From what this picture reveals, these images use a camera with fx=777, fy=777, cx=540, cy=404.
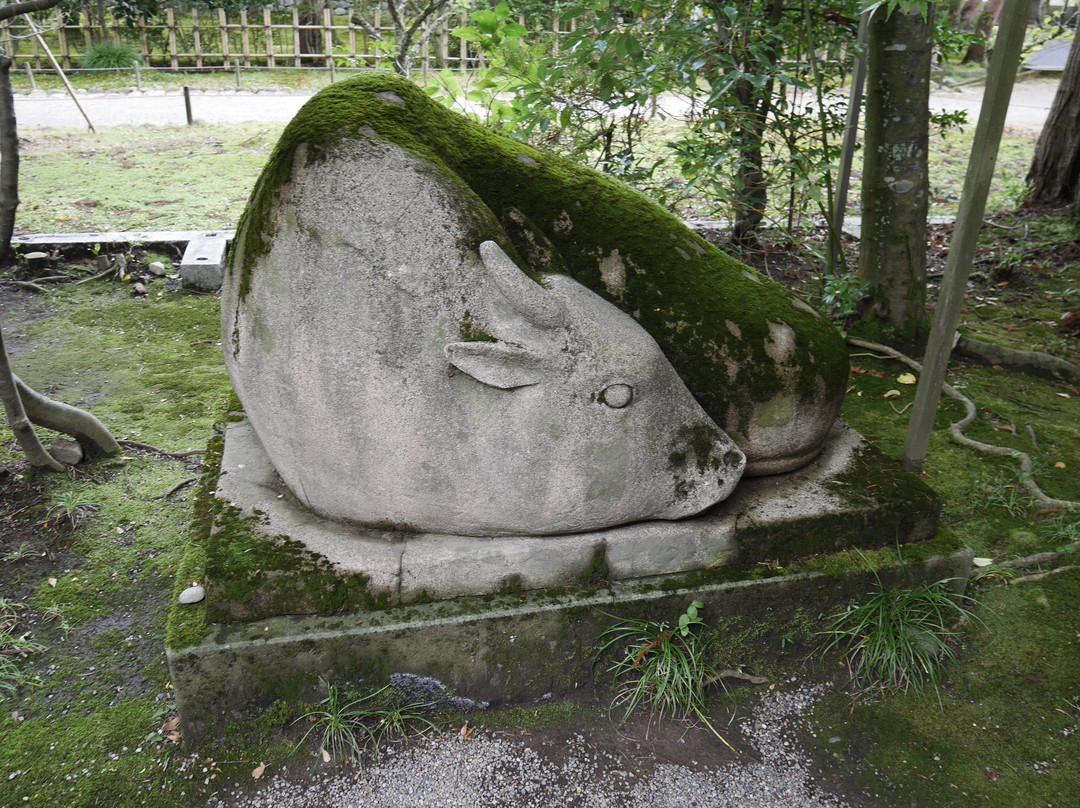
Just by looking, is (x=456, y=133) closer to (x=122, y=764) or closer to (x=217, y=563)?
(x=217, y=563)

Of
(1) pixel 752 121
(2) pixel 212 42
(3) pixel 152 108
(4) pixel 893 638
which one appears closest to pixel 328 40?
(2) pixel 212 42

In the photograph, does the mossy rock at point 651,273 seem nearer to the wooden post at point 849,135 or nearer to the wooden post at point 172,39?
the wooden post at point 849,135

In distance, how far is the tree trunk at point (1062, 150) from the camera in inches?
263

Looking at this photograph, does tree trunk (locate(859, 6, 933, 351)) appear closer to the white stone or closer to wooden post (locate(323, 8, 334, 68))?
the white stone

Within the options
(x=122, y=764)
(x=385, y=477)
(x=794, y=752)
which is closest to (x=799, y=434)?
(x=794, y=752)

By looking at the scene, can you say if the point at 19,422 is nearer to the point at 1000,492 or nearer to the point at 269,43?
the point at 1000,492

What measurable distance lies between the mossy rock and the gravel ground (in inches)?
38.8

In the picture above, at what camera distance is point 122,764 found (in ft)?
7.48

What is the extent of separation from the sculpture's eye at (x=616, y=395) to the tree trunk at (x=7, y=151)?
2.46 meters

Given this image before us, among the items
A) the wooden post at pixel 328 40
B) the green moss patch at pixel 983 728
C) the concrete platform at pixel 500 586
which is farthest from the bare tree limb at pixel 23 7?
the wooden post at pixel 328 40

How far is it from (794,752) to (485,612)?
103 cm

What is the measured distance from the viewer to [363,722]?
2373mm

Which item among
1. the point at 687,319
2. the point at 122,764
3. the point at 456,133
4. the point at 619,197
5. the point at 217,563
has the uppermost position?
the point at 456,133

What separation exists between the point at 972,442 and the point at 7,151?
→ 14.6 ft
